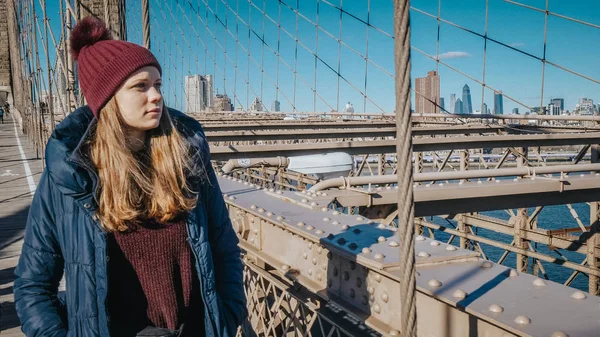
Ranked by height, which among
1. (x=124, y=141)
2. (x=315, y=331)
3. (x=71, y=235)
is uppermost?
(x=124, y=141)

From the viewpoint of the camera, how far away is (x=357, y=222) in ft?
8.96

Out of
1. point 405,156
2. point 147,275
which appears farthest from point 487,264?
point 147,275

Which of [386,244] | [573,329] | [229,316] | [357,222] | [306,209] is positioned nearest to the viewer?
[573,329]

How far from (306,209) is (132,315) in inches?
61.6

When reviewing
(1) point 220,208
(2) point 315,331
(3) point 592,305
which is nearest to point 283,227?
(1) point 220,208

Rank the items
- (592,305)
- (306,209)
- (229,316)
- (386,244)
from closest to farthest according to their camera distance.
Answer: (592,305) < (229,316) < (386,244) < (306,209)

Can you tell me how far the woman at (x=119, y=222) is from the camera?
165 centimetres

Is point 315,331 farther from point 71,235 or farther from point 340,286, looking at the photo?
point 71,235

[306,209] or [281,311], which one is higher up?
[306,209]

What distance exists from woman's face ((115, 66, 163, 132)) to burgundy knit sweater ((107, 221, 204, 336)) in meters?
0.31

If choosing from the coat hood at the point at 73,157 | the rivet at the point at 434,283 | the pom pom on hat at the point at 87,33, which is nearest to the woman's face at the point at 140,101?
the coat hood at the point at 73,157

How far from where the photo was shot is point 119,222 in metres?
1.67

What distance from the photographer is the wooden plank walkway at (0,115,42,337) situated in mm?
4504

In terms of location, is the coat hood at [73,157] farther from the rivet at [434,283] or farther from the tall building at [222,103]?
the tall building at [222,103]
